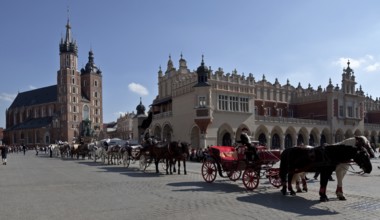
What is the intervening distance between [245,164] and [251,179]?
0.71 metres

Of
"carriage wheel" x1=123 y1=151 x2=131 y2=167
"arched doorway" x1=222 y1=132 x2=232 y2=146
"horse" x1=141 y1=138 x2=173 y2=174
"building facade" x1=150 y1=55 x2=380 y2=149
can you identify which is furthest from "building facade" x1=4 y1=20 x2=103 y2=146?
"horse" x1=141 y1=138 x2=173 y2=174

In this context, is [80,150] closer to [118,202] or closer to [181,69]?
[181,69]

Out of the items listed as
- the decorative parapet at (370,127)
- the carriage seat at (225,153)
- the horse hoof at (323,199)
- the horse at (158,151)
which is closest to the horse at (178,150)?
the horse at (158,151)

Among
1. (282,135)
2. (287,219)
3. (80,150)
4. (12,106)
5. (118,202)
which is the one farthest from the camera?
(12,106)

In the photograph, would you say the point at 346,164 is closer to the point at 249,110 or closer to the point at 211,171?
the point at 211,171

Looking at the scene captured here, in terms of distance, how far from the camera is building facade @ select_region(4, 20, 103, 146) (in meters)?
108

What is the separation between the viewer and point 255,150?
12.4 m

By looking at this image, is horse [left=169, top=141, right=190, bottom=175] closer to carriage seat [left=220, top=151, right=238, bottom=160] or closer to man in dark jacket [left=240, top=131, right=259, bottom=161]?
carriage seat [left=220, top=151, right=238, bottom=160]

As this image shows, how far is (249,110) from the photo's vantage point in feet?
142

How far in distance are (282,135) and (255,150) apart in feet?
119

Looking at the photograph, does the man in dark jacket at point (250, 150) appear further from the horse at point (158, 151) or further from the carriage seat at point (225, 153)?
the horse at point (158, 151)

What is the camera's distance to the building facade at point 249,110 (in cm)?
4000

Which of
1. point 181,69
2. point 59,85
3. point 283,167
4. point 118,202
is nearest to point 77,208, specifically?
point 118,202

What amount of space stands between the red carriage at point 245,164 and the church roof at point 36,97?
107 meters
